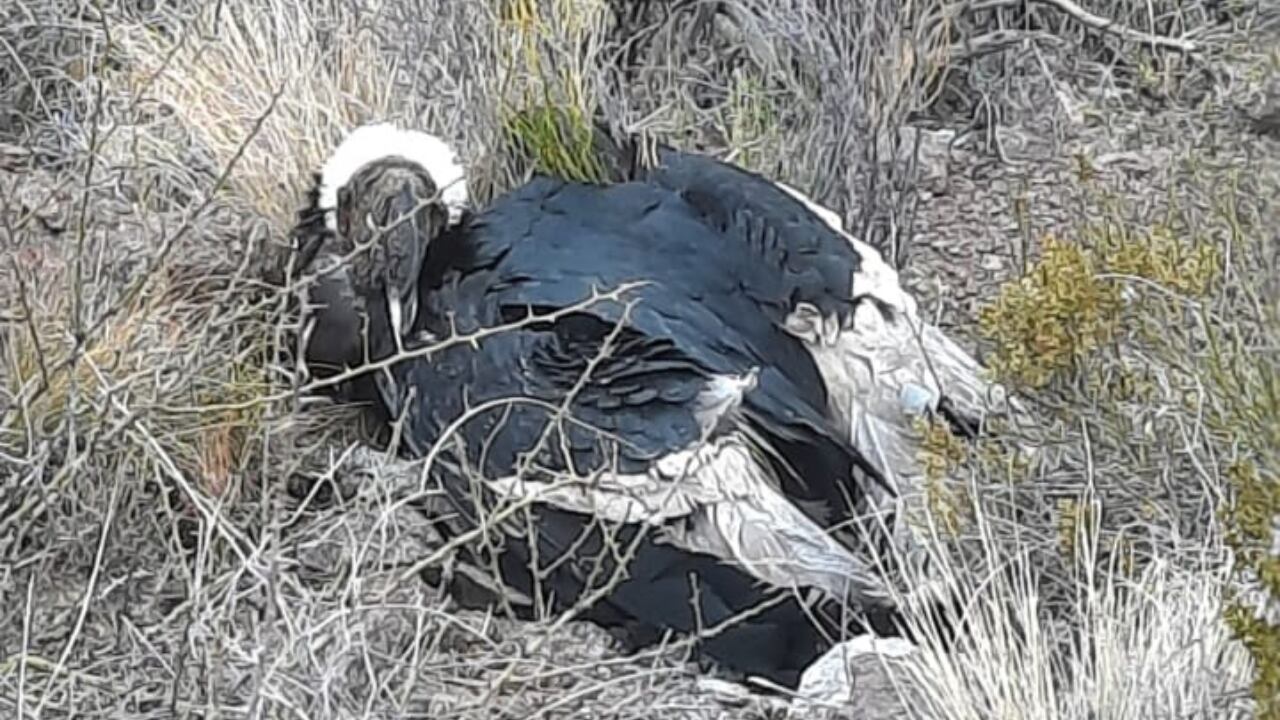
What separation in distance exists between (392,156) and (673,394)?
1114 mm

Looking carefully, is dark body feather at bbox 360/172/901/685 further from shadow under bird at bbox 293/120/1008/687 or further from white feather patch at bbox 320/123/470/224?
white feather patch at bbox 320/123/470/224

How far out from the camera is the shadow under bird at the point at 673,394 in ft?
12.2

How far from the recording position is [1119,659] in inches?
124

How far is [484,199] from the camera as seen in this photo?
16.9 feet

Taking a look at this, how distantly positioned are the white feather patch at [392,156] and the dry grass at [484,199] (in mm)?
275

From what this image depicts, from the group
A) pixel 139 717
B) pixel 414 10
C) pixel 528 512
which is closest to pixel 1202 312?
pixel 528 512

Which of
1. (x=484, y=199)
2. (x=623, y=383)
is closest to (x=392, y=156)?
(x=484, y=199)

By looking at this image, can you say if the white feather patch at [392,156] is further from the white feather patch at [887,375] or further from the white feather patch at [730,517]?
the white feather patch at [730,517]

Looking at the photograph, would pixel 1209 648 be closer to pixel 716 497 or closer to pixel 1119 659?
pixel 1119 659

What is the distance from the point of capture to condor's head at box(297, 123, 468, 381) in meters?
4.50

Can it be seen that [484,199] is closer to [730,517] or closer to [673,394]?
[673,394]

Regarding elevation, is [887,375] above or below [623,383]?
below

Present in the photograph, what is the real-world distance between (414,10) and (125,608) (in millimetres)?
2269

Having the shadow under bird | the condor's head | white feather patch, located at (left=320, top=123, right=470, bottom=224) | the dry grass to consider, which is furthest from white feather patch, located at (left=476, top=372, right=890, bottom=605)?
white feather patch, located at (left=320, top=123, right=470, bottom=224)
